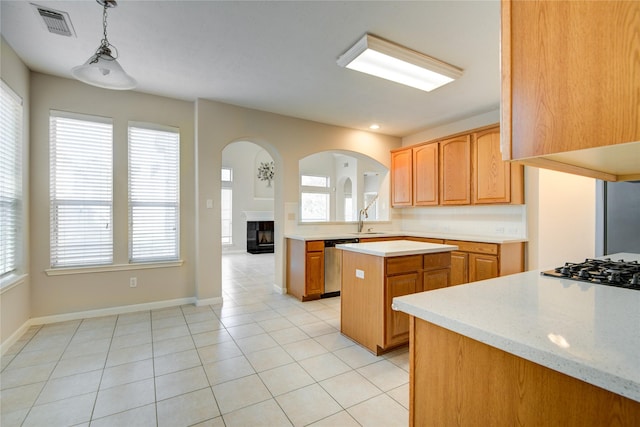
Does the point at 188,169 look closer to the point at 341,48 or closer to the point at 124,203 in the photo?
the point at 124,203

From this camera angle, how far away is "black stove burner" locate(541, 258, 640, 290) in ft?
3.92

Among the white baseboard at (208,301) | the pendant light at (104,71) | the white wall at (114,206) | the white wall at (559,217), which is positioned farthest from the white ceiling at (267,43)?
the white baseboard at (208,301)

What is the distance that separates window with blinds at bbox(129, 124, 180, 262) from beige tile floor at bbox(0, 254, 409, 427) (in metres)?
0.85

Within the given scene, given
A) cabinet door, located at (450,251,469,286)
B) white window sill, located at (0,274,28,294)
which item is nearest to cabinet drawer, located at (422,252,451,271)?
cabinet door, located at (450,251,469,286)

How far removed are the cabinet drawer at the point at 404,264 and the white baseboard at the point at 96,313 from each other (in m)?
2.52

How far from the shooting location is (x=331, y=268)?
4.24 m

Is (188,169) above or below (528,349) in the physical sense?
above

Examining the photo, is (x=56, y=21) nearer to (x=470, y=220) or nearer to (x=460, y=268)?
(x=460, y=268)

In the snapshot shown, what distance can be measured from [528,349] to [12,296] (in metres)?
3.93

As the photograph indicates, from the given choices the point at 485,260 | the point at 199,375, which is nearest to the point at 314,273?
the point at 199,375

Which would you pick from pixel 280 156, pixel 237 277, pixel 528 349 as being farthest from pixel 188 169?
pixel 528 349

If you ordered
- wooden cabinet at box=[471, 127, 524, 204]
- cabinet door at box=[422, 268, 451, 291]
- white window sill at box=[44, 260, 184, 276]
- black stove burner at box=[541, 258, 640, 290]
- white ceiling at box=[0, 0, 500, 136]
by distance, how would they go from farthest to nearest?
wooden cabinet at box=[471, 127, 524, 204] → white window sill at box=[44, 260, 184, 276] → cabinet door at box=[422, 268, 451, 291] → white ceiling at box=[0, 0, 500, 136] → black stove burner at box=[541, 258, 640, 290]

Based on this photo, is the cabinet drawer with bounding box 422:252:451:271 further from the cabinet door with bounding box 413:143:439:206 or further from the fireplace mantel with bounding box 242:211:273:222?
the fireplace mantel with bounding box 242:211:273:222

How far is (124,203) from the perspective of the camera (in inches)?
141
